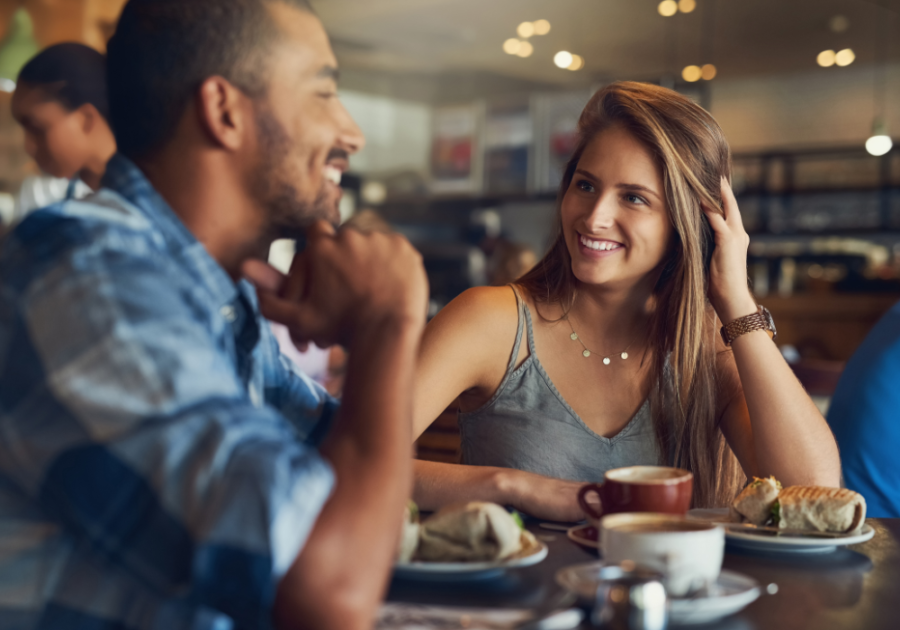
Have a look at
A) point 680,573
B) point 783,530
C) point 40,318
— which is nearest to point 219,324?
point 40,318

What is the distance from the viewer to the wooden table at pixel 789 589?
2.63 ft

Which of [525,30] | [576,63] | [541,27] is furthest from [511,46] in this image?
[576,63]

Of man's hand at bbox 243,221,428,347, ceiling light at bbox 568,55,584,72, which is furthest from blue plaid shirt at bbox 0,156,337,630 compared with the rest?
ceiling light at bbox 568,55,584,72

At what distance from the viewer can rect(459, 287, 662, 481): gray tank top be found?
1641 millimetres

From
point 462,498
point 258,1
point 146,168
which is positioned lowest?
point 462,498

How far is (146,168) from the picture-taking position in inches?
34.6

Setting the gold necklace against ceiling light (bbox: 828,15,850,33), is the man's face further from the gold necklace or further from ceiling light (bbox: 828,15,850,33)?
ceiling light (bbox: 828,15,850,33)

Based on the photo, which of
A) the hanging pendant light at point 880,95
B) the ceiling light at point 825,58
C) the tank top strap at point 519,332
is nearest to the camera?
the tank top strap at point 519,332

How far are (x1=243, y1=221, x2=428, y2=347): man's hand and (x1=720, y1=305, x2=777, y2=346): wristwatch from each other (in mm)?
944

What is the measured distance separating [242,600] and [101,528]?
133 millimetres

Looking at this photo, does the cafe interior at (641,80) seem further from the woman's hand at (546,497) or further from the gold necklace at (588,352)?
the woman's hand at (546,497)

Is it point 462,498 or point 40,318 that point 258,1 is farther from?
point 462,498

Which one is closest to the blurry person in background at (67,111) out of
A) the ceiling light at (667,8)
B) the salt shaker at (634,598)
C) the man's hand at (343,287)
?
the man's hand at (343,287)

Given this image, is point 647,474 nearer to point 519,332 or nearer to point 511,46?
point 519,332
